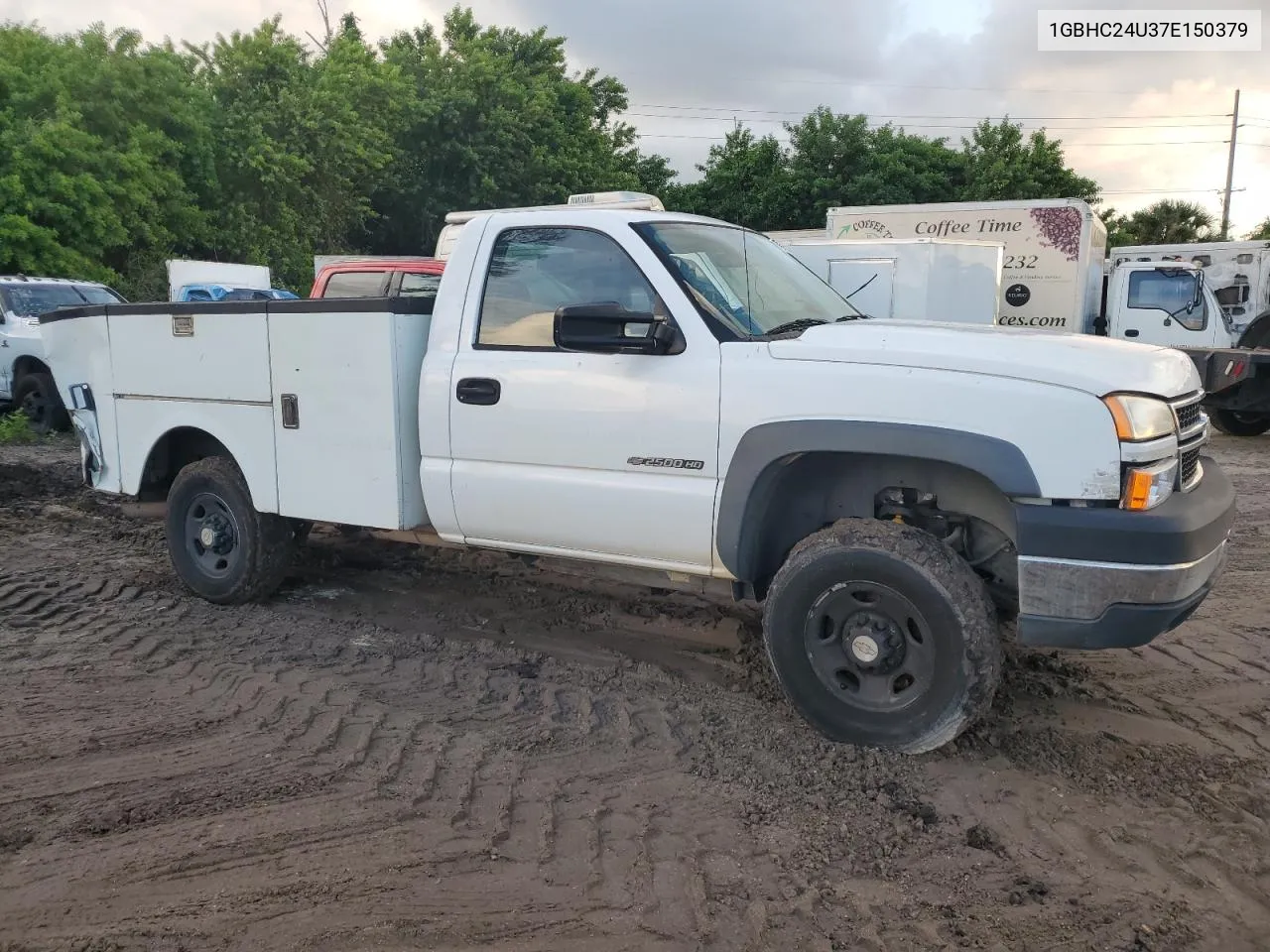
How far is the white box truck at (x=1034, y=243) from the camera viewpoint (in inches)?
591

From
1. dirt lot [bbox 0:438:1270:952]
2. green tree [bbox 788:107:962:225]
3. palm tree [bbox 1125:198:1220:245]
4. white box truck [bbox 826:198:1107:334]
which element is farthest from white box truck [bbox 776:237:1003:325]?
palm tree [bbox 1125:198:1220:245]

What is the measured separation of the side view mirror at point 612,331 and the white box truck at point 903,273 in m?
7.76

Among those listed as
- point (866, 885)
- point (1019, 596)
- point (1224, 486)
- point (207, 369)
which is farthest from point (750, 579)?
point (207, 369)

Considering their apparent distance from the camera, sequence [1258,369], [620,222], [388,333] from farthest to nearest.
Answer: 1. [1258,369]
2. [388,333]
3. [620,222]

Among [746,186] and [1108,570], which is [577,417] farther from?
[746,186]

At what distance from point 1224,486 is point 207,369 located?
15.9 feet

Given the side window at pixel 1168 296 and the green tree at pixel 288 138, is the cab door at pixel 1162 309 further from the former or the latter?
the green tree at pixel 288 138

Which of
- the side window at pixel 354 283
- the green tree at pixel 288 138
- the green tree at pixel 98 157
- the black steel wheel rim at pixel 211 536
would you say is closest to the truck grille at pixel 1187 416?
the black steel wheel rim at pixel 211 536

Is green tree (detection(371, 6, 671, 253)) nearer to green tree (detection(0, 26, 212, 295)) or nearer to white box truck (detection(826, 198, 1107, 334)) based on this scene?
green tree (detection(0, 26, 212, 295))

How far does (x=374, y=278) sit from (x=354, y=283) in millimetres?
259

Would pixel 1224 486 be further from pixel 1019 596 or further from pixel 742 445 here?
pixel 742 445

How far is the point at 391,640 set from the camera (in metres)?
5.06

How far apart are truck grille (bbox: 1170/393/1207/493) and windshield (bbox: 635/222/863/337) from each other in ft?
4.70

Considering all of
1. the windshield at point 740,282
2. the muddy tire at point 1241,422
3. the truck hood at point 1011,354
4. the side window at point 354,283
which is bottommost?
the muddy tire at point 1241,422
